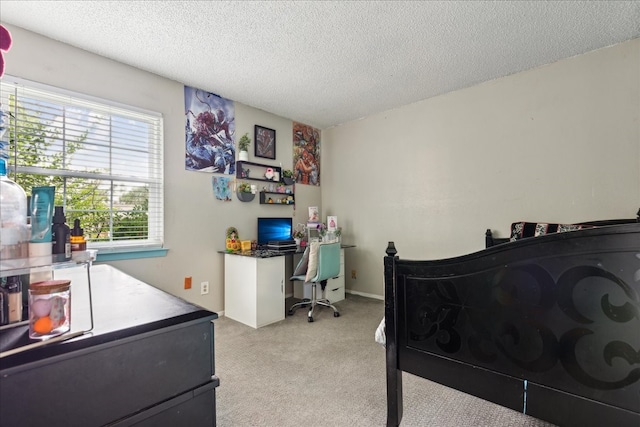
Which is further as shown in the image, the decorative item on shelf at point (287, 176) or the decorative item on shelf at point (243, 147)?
the decorative item on shelf at point (287, 176)

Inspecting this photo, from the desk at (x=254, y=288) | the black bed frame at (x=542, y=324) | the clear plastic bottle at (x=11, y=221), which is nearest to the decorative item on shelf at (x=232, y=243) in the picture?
the desk at (x=254, y=288)

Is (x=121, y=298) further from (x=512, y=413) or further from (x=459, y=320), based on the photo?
(x=512, y=413)

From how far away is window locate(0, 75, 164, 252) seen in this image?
2.14 m

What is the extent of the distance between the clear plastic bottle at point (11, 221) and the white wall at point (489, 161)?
3.31 metres

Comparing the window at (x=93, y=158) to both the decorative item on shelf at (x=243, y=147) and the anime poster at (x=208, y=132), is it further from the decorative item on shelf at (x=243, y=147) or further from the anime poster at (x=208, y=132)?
the decorative item on shelf at (x=243, y=147)

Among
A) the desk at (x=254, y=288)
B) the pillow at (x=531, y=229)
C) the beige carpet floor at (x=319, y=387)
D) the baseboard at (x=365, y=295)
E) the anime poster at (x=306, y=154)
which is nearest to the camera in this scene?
the beige carpet floor at (x=319, y=387)

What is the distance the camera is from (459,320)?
4.22ft

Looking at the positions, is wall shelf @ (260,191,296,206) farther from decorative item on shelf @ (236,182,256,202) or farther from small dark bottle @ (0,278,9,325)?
small dark bottle @ (0,278,9,325)

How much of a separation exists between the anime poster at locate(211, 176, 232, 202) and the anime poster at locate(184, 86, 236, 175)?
88 mm

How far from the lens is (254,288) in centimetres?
286

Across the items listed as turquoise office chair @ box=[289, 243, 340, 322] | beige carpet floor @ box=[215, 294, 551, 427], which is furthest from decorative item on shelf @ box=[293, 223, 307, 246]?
beige carpet floor @ box=[215, 294, 551, 427]

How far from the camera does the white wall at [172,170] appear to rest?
2205 millimetres

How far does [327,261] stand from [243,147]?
1602mm

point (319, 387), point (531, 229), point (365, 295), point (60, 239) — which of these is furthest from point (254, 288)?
point (531, 229)
